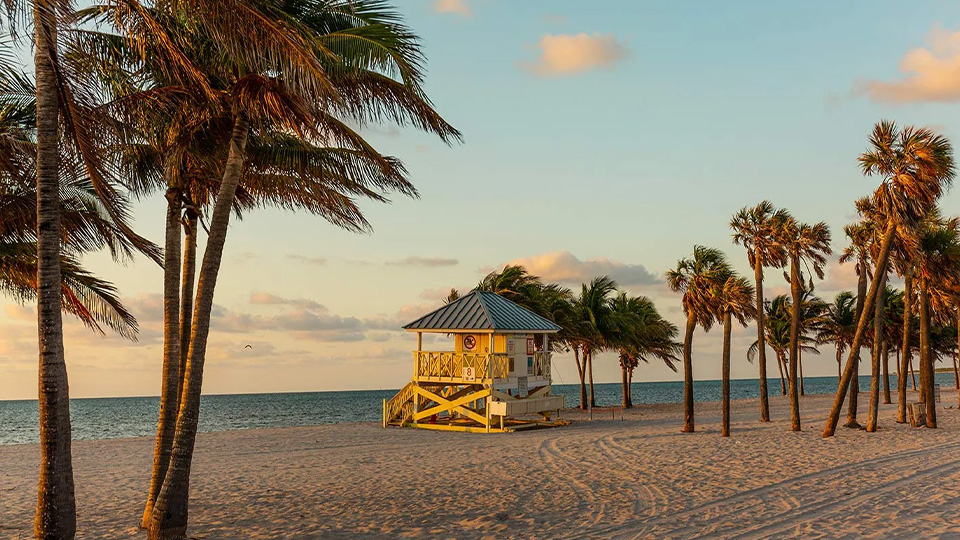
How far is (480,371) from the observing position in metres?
26.9

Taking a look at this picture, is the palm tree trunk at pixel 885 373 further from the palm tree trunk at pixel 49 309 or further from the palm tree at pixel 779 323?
the palm tree trunk at pixel 49 309

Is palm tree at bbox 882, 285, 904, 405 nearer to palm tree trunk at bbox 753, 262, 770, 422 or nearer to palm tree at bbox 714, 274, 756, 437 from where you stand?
palm tree trunk at bbox 753, 262, 770, 422

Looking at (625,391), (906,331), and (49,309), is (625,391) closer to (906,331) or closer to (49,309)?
(906,331)

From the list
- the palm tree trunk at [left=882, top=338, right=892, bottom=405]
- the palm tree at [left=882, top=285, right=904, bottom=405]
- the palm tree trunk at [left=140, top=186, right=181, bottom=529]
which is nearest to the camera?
the palm tree trunk at [left=140, top=186, right=181, bottom=529]

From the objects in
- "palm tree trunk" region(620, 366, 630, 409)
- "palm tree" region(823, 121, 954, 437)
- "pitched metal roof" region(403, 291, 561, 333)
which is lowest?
"palm tree trunk" region(620, 366, 630, 409)

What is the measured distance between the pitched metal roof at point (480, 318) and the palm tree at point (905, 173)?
12.2 metres

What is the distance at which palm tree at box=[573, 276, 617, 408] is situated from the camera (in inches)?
1538

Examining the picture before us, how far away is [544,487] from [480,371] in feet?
41.6

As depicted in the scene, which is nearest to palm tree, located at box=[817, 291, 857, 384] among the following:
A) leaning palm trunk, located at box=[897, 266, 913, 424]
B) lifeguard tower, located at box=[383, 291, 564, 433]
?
leaning palm trunk, located at box=[897, 266, 913, 424]

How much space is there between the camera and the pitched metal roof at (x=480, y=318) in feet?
89.0

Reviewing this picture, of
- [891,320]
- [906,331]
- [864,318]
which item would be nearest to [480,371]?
[864,318]

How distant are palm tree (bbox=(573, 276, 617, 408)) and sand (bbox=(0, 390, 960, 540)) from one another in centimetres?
1520

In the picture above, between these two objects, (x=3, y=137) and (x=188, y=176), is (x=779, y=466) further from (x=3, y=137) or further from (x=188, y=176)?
(x=3, y=137)

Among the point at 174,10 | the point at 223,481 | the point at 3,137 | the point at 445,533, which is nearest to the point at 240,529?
the point at 445,533
